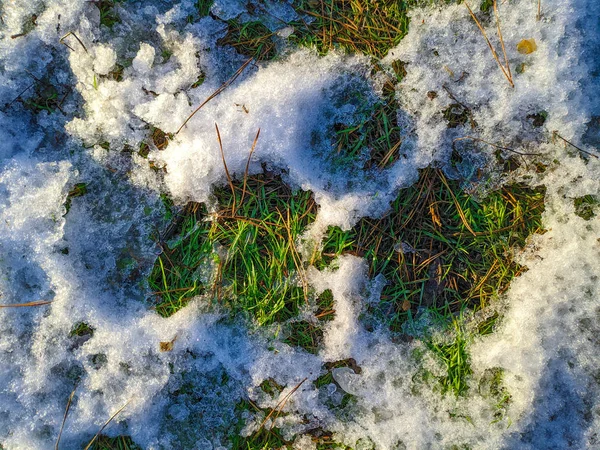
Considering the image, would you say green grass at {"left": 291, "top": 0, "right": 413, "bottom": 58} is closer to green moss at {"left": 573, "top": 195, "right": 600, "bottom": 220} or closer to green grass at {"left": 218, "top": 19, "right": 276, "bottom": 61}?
green grass at {"left": 218, "top": 19, "right": 276, "bottom": 61}

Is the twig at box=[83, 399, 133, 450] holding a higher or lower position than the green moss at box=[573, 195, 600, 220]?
lower

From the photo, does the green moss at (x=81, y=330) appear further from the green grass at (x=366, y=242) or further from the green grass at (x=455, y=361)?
the green grass at (x=455, y=361)

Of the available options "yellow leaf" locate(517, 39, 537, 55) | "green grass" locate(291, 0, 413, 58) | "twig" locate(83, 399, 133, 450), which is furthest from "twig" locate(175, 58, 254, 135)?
"twig" locate(83, 399, 133, 450)

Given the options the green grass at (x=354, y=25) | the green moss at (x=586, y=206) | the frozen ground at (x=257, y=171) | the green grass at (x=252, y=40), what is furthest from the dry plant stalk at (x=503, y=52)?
the green grass at (x=252, y=40)

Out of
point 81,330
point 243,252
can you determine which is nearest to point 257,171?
point 243,252

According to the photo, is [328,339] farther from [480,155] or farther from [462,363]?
[480,155]

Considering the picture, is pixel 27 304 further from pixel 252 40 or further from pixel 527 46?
pixel 527 46
